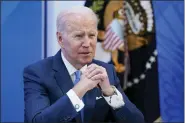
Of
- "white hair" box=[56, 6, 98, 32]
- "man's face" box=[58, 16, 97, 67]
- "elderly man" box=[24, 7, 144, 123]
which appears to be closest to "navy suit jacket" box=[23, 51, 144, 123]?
"elderly man" box=[24, 7, 144, 123]

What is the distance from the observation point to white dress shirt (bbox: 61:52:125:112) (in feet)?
4.55

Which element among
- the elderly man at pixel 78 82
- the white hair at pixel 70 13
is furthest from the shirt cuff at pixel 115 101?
the white hair at pixel 70 13

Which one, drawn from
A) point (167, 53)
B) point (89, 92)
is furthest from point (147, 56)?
point (89, 92)

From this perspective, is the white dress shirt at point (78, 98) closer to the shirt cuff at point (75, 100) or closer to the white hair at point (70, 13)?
the shirt cuff at point (75, 100)

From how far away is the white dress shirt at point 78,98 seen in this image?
54.6 inches

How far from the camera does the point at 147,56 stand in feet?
9.23

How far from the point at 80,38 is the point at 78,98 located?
282 mm

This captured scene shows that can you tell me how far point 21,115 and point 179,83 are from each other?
53.7 inches

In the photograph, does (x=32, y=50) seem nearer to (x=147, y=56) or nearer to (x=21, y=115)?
(x=21, y=115)

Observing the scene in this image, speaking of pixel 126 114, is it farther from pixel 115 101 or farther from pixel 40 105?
pixel 40 105

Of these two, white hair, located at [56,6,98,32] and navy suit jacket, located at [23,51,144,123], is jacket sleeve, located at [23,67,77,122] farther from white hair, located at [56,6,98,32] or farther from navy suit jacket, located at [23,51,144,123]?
white hair, located at [56,6,98,32]

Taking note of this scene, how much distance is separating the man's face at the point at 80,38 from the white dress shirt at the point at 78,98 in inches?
2.7

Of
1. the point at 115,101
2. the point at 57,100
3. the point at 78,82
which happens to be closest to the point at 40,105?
the point at 57,100

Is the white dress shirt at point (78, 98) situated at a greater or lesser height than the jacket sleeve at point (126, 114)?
greater
